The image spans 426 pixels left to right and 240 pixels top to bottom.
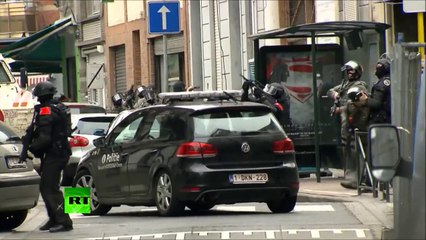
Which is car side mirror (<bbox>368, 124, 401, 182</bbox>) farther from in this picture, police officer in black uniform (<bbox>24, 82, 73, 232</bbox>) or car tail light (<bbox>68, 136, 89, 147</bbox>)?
car tail light (<bbox>68, 136, 89, 147</bbox>)

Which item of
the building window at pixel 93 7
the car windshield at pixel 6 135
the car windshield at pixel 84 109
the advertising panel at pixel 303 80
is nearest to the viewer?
the car windshield at pixel 6 135

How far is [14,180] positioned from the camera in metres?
15.4

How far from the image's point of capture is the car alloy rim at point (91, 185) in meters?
18.0

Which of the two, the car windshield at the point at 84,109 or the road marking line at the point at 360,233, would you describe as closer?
the road marking line at the point at 360,233

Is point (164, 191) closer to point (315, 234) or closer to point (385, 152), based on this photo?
point (315, 234)

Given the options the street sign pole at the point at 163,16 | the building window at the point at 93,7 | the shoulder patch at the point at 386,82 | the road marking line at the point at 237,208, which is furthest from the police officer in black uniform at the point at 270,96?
the building window at the point at 93,7

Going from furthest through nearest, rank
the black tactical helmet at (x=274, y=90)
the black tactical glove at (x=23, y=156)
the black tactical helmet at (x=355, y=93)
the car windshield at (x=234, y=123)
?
the black tactical helmet at (x=274, y=90), the black tactical helmet at (x=355, y=93), the car windshield at (x=234, y=123), the black tactical glove at (x=23, y=156)

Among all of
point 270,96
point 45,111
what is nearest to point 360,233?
point 45,111

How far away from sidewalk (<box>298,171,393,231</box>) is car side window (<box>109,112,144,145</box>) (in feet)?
9.51

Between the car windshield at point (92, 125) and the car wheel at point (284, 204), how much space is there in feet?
29.7

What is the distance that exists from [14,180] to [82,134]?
987 centimetres

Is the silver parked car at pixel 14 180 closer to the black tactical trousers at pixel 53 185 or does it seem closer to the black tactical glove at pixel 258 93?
the black tactical trousers at pixel 53 185

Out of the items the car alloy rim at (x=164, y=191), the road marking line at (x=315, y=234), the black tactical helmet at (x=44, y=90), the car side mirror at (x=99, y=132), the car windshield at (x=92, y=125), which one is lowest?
the road marking line at (x=315, y=234)

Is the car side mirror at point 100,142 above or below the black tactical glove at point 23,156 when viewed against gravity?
below
